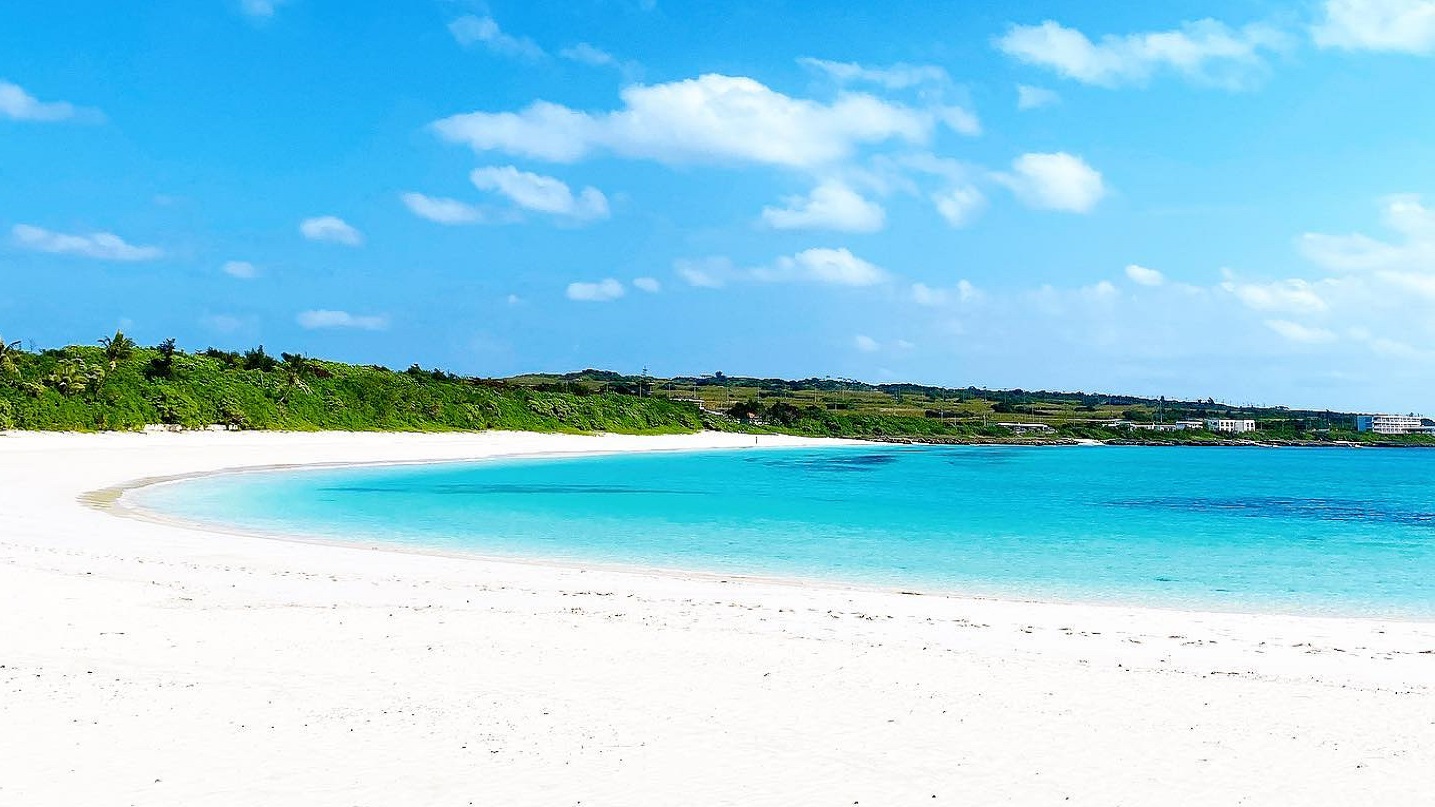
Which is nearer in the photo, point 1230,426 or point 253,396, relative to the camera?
point 253,396

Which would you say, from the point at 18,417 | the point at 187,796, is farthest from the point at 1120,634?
the point at 18,417

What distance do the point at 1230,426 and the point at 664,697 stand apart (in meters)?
190

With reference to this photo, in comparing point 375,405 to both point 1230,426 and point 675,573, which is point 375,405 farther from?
point 1230,426

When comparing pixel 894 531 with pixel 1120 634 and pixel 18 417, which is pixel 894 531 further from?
pixel 18 417

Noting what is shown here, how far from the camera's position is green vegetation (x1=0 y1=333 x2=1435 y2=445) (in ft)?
156

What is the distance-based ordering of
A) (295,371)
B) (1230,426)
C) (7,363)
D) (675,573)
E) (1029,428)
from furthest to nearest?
(1230,426) < (1029,428) < (295,371) < (7,363) < (675,573)

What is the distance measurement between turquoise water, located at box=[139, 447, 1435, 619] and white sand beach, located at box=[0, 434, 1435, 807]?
317cm

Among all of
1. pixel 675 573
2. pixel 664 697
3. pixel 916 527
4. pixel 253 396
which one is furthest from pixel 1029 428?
pixel 664 697

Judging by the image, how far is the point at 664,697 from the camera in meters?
7.79

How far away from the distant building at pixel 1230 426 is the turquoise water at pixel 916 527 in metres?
133

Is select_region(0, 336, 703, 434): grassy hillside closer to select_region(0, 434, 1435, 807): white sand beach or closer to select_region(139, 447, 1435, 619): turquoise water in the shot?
select_region(139, 447, 1435, 619): turquoise water

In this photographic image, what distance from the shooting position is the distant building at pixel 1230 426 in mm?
167000

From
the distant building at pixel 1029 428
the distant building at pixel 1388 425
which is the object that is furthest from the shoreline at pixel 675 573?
the distant building at pixel 1388 425

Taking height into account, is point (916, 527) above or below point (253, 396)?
below
